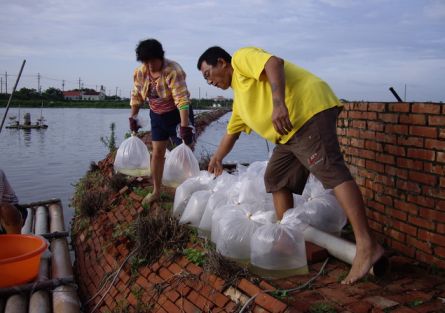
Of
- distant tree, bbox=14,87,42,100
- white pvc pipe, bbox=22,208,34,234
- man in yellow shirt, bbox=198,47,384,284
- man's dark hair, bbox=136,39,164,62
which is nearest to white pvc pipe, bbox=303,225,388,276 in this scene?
man in yellow shirt, bbox=198,47,384,284

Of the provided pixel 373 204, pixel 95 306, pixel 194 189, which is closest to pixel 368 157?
pixel 373 204

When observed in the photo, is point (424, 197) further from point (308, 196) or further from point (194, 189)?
point (194, 189)

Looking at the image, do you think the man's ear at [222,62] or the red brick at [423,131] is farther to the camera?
the man's ear at [222,62]

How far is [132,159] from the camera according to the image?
21.2 feet

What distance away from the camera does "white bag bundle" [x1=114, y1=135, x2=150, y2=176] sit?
6.41 m

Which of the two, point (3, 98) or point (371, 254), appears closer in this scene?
point (371, 254)

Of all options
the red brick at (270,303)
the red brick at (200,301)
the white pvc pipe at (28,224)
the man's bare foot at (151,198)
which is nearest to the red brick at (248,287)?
the red brick at (270,303)

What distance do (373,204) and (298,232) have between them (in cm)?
94

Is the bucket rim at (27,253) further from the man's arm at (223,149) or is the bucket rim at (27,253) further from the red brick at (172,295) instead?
the man's arm at (223,149)

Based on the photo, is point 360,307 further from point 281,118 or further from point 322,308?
point 281,118

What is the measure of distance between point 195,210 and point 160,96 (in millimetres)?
1569

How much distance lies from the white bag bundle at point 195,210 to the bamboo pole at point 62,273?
1.12 meters

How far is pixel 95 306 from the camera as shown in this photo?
4.10 metres

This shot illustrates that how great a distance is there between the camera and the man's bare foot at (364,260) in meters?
2.75
